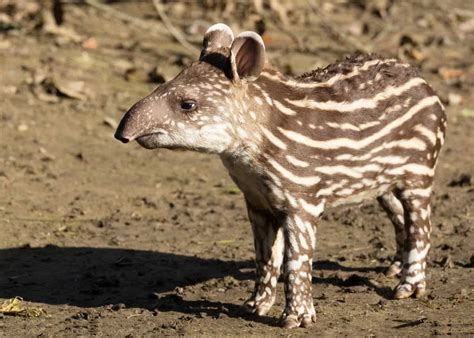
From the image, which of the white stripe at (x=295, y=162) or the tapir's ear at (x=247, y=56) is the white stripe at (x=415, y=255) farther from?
the tapir's ear at (x=247, y=56)

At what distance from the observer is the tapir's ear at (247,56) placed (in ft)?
23.3

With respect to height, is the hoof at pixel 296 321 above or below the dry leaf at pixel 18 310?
above

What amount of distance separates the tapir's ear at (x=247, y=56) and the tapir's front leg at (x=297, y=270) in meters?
0.94

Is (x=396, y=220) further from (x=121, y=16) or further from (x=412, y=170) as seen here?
(x=121, y=16)

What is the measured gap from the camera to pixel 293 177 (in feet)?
23.9

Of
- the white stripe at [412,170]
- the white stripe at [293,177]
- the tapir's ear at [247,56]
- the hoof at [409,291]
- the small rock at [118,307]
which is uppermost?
the tapir's ear at [247,56]

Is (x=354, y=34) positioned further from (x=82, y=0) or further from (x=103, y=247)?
(x=103, y=247)

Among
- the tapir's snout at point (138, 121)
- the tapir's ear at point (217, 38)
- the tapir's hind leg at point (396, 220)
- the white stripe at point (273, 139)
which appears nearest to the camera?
the tapir's snout at point (138, 121)

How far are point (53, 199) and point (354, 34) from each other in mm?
6833

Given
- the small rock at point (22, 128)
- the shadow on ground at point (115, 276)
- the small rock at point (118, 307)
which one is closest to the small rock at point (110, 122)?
the small rock at point (22, 128)

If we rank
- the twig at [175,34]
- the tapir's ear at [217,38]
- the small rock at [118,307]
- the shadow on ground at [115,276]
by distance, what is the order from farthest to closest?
the twig at [175,34] < the shadow on ground at [115,276] < the small rock at [118,307] < the tapir's ear at [217,38]

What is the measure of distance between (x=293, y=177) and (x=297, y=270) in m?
0.59

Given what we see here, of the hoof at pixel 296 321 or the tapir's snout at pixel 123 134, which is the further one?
the hoof at pixel 296 321

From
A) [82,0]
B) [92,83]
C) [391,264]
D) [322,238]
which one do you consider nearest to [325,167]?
[391,264]
